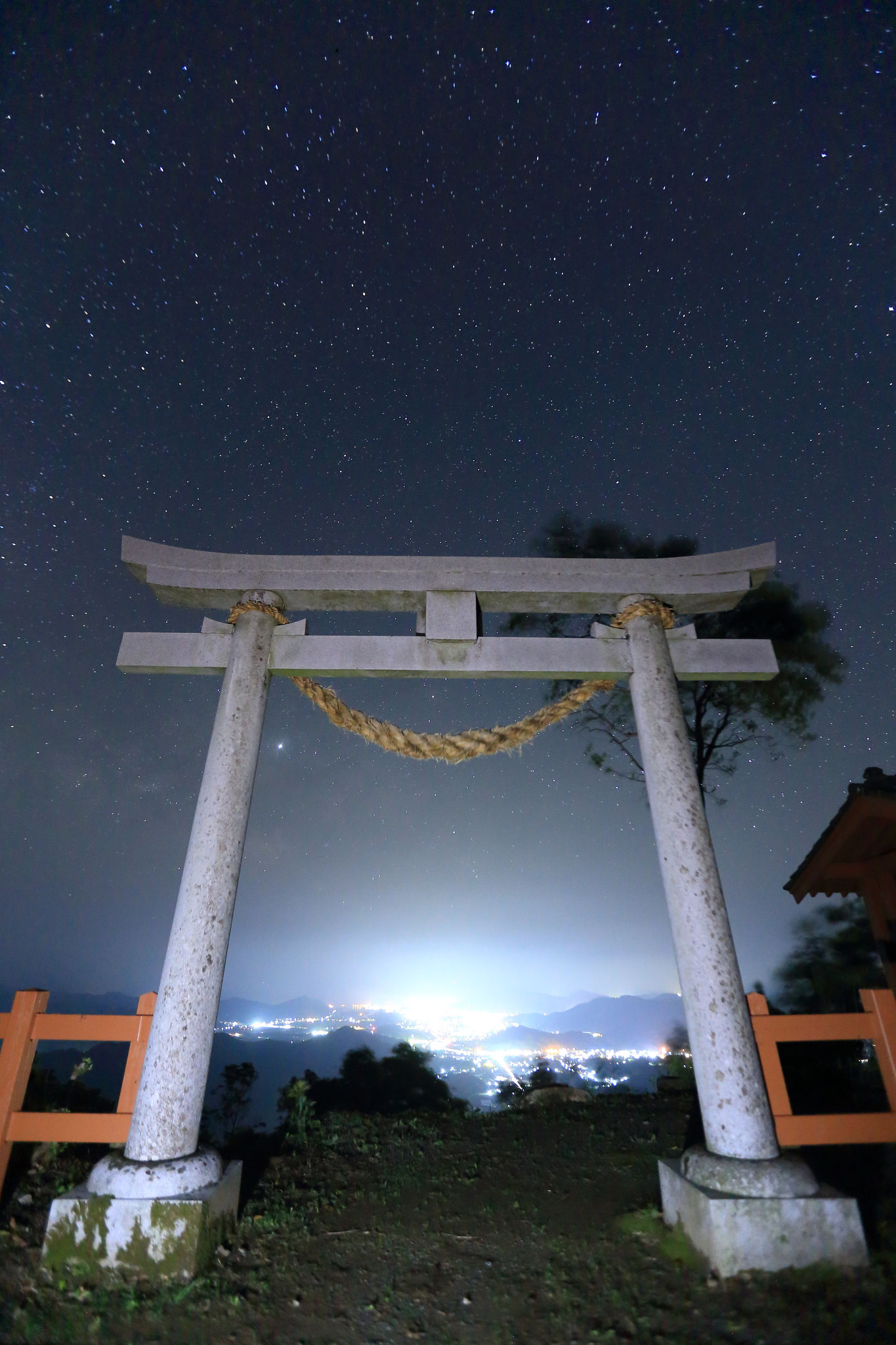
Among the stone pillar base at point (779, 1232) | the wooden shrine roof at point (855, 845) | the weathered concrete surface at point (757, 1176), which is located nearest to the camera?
the stone pillar base at point (779, 1232)

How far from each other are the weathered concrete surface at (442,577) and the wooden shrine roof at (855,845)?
3955 mm

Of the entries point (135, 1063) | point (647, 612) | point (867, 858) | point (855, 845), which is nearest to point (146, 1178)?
point (135, 1063)

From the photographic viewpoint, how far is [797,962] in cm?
1251

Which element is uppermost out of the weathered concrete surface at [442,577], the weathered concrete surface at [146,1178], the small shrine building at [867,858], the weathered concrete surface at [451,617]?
the weathered concrete surface at [442,577]

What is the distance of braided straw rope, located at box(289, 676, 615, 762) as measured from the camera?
4.93 metres

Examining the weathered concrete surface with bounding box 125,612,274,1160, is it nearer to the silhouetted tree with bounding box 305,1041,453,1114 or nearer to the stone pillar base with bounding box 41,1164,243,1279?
the stone pillar base with bounding box 41,1164,243,1279

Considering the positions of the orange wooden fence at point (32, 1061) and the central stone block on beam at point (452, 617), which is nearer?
the orange wooden fence at point (32, 1061)

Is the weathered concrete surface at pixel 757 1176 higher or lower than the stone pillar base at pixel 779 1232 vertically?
higher

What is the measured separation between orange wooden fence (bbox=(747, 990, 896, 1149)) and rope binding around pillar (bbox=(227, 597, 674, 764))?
2.35 meters

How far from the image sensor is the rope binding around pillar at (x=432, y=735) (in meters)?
4.89

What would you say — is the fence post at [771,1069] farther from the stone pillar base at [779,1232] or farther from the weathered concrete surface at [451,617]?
the weathered concrete surface at [451,617]

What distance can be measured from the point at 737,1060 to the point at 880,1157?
2.94 m

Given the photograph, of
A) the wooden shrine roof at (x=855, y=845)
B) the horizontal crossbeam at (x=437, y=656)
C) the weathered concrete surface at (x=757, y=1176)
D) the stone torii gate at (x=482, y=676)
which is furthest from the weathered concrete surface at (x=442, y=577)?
the wooden shrine roof at (x=855, y=845)

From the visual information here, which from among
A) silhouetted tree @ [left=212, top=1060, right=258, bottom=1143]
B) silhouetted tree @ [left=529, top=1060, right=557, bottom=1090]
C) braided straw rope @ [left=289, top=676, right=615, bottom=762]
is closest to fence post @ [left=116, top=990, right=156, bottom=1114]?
braided straw rope @ [left=289, top=676, right=615, bottom=762]
